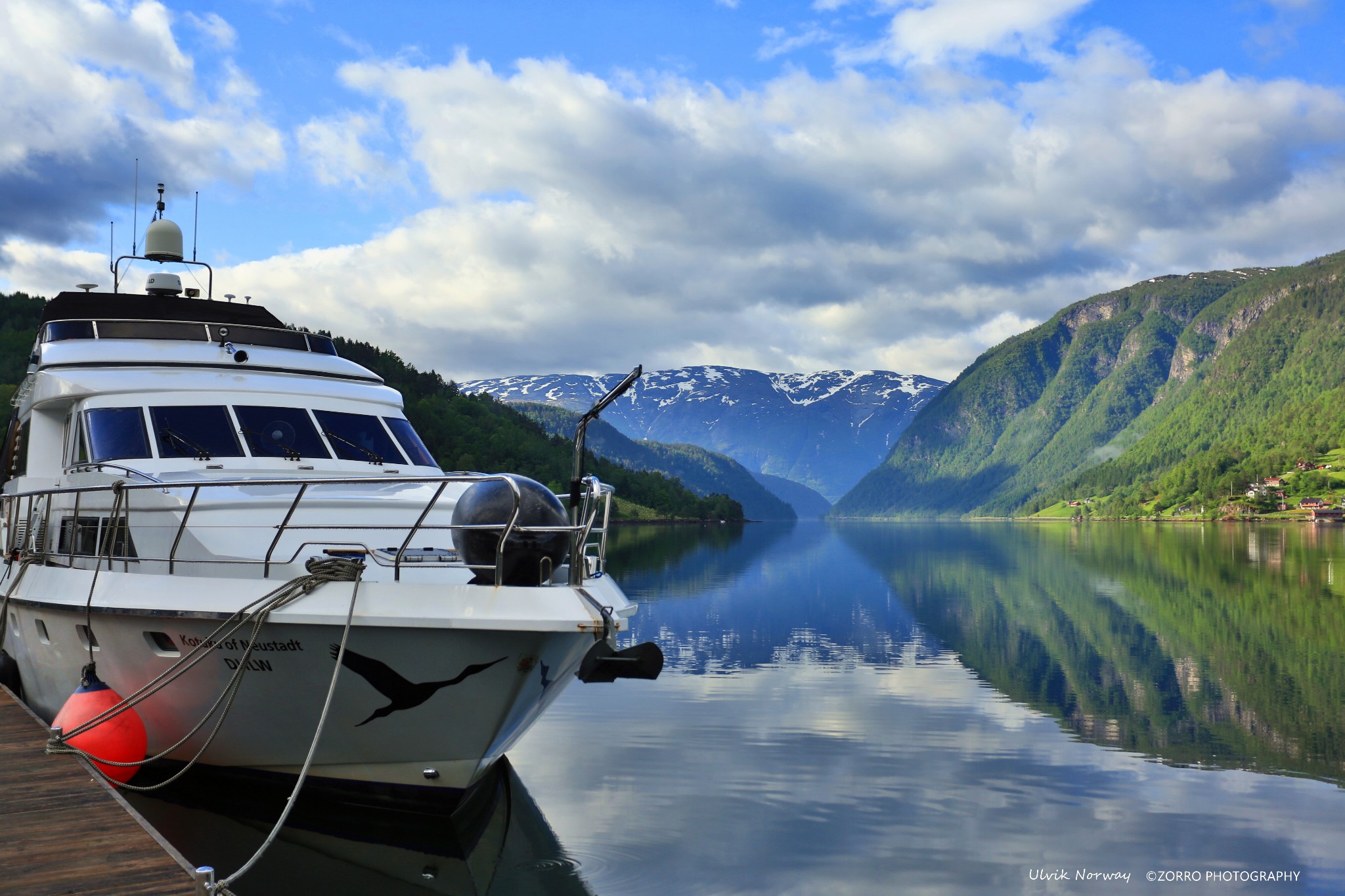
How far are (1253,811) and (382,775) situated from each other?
9026mm

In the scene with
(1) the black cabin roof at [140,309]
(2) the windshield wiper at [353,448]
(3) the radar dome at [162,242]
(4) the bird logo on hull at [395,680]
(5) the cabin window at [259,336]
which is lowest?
(4) the bird logo on hull at [395,680]

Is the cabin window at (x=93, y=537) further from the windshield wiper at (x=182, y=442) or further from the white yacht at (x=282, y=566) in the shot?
the windshield wiper at (x=182, y=442)

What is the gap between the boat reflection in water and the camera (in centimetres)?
870

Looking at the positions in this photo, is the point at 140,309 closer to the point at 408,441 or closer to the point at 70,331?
the point at 70,331

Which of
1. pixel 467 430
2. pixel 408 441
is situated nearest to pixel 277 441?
pixel 408 441

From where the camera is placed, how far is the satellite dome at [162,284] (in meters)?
18.3

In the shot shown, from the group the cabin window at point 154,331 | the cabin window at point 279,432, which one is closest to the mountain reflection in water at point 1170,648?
the cabin window at point 279,432

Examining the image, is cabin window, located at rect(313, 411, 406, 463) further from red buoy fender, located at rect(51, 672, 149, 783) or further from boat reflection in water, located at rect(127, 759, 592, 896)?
boat reflection in water, located at rect(127, 759, 592, 896)

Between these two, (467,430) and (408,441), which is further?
(467,430)

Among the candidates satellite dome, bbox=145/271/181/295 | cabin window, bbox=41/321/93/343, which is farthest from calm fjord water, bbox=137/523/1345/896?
satellite dome, bbox=145/271/181/295

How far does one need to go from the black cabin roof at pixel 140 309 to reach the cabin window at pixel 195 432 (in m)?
4.68

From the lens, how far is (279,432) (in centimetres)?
1216

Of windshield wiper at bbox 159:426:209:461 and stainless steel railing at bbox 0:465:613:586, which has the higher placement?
windshield wiper at bbox 159:426:209:461

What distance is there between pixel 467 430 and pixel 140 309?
92.0 meters
